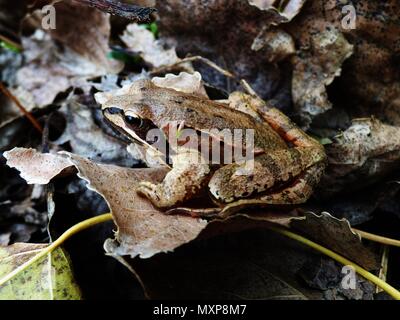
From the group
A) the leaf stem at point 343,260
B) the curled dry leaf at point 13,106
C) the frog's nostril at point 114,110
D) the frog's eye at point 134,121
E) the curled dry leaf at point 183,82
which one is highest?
the curled dry leaf at point 183,82

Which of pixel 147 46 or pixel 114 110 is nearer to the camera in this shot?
pixel 114 110

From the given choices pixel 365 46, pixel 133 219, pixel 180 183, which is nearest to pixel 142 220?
pixel 133 219

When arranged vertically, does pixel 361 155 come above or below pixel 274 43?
below

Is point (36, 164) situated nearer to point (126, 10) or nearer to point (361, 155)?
→ point (126, 10)

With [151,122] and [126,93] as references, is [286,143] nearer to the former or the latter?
[151,122]

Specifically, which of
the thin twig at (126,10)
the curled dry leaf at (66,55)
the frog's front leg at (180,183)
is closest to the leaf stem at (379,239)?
the frog's front leg at (180,183)

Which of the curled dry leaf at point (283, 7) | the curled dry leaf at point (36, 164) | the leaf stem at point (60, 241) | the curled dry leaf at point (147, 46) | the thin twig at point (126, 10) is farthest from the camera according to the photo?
the curled dry leaf at point (147, 46)

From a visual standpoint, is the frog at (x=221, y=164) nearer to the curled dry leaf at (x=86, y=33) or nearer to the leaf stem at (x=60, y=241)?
the leaf stem at (x=60, y=241)

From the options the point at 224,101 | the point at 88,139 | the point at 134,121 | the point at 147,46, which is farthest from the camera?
the point at 147,46
